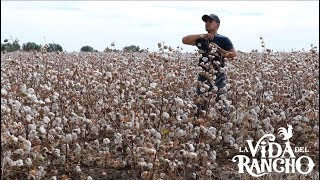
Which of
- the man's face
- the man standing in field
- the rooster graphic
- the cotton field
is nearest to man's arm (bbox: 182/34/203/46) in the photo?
the man standing in field

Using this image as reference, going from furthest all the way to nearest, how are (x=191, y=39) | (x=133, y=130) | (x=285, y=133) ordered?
1. (x=191, y=39)
2. (x=285, y=133)
3. (x=133, y=130)

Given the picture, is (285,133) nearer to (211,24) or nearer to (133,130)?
(211,24)

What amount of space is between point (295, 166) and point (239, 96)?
1396 millimetres

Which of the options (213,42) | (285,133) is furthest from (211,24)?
(285,133)

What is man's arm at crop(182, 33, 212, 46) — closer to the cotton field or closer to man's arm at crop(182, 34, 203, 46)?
man's arm at crop(182, 34, 203, 46)

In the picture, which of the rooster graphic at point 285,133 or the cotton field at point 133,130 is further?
the rooster graphic at point 285,133

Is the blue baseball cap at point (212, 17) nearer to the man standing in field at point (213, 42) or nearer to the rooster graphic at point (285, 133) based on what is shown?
the man standing in field at point (213, 42)

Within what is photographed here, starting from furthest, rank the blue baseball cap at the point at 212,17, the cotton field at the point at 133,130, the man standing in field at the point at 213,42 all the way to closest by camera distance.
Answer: the blue baseball cap at the point at 212,17, the man standing in field at the point at 213,42, the cotton field at the point at 133,130

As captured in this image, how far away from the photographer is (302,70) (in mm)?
8578

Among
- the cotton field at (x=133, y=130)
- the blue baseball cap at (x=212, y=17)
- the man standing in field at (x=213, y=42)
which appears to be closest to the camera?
the cotton field at (x=133, y=130)

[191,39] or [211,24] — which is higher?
[211,24]

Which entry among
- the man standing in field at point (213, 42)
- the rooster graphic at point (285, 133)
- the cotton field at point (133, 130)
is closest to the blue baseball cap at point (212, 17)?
the man standing in field at point (213, 42)

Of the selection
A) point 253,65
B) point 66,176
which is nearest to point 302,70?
point 253,65

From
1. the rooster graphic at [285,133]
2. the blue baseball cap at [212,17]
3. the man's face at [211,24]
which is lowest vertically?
the rooster graphic at [285,133]
